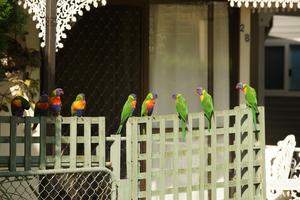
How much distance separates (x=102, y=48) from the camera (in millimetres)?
8828

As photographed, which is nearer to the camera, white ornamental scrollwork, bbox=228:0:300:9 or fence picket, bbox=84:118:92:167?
fence picket, bbox=84:118:92:167

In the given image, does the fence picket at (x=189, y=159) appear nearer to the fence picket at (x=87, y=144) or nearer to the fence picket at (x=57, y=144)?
the fence picket at (x=87, y=144)

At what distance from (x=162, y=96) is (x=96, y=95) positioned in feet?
2.64

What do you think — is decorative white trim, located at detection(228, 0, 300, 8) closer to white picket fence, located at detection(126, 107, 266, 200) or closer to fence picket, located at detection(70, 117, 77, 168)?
white picket fence, located at detection(126, 107, 266, 200)

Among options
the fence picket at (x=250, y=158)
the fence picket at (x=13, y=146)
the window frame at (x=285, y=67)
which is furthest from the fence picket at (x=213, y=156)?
the window frame at (x=285, y=67)

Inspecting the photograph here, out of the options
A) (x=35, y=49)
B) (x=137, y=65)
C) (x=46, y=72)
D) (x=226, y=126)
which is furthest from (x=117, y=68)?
(x=226, y=126)

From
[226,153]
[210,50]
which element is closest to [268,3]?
[210,50]

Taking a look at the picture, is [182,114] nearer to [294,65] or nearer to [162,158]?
[162,158]

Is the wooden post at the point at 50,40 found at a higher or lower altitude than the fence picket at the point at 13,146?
higher

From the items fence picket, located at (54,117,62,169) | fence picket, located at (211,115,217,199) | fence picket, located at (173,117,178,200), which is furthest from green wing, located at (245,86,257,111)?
fence picket, located at (54,117,62,169)

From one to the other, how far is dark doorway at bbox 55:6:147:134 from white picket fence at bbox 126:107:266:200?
115 inches

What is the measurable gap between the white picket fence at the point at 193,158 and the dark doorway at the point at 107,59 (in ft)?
9.56

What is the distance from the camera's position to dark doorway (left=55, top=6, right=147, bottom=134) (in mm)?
8750

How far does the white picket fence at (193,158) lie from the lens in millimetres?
5195
